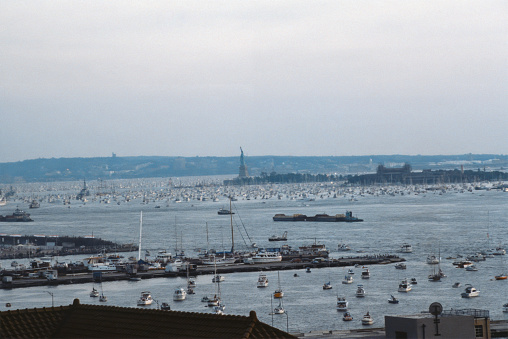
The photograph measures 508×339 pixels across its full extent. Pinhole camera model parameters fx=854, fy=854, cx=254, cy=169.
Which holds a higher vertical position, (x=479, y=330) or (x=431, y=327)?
(x=431, y=327)

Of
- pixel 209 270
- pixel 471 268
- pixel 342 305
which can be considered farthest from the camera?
pixel 209 270

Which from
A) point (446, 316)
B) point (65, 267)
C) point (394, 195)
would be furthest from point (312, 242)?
point (394, 195)

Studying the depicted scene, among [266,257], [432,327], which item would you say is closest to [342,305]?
[266,257]

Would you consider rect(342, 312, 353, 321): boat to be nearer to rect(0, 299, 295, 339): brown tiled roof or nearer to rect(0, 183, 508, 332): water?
rect(0, 183, 508, 332): water

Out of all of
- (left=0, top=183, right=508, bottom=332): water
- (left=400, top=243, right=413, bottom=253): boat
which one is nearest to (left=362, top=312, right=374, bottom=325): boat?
(left=0, top=183, right=508, bottom=332): water

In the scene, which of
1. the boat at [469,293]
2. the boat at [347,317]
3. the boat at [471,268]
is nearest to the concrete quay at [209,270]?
the boat at [471,268]

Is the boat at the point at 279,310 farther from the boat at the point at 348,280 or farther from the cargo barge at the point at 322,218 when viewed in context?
the cargo barge at the point at 322,218

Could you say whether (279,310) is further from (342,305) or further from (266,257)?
(266,257)

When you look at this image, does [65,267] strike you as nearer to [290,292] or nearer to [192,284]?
[192,284]
